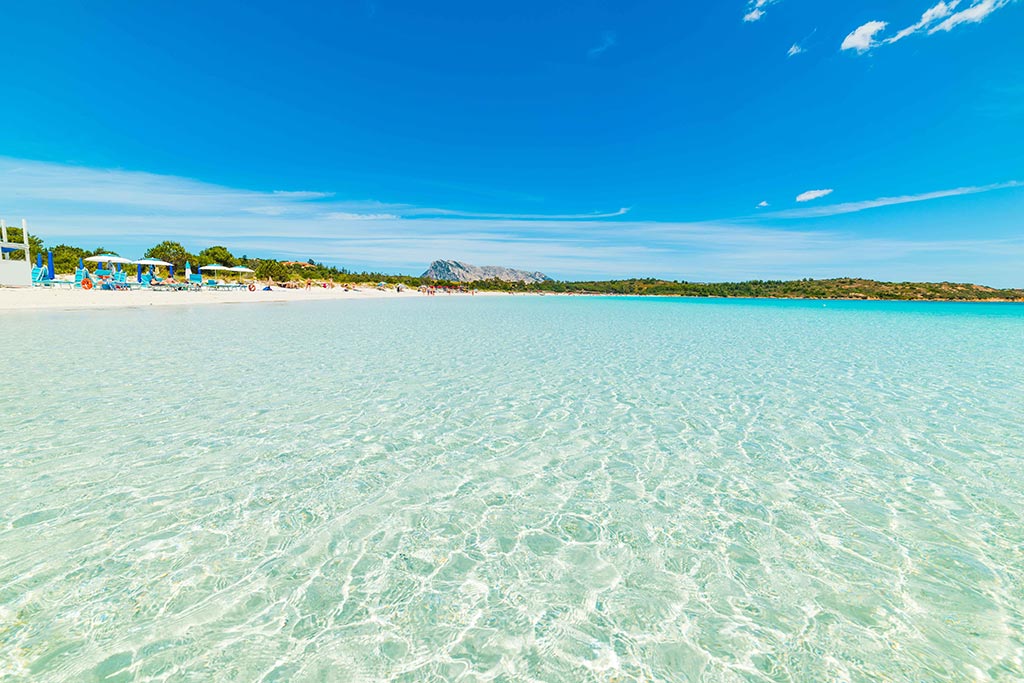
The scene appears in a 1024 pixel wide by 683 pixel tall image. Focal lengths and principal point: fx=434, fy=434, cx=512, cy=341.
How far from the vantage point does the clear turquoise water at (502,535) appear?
112 inches

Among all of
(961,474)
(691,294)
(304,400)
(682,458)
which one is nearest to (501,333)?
(304,400)

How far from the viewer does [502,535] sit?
4.13m

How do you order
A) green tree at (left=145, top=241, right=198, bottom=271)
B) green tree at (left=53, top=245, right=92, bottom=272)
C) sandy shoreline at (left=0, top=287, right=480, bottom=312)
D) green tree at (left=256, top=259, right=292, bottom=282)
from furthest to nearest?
green tree at (left=256, top=259, right=292, bottom=282)
green tree at (left=145, top=241, right=198, bottom=271)
green tree at (left=53, top=245, right=92, bottom=272)
sandy shoreline at (left=0, top=287, right=480, bottom=312)

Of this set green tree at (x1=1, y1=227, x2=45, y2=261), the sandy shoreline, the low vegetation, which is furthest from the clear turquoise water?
the low vegetation

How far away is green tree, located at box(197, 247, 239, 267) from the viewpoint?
61.2 m

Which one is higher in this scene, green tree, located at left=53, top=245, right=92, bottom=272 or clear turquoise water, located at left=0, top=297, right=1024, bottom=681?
green tree, located at left=53, top=245, right=92, bottom=272

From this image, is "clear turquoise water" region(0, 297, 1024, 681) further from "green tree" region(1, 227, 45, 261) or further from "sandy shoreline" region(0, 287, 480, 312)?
"green tree" region(1, 227, 45, 261)

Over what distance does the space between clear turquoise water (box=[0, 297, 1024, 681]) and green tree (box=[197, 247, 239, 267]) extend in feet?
206

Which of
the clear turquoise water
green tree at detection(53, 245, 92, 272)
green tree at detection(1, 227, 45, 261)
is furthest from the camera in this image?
green tree at detection(53, 245, 92, 272)

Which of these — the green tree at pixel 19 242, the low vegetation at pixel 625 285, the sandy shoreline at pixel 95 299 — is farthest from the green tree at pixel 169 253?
the sandy shoreline at pixel 95 299

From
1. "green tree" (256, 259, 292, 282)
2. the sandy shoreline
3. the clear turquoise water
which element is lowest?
the clear turquoise water

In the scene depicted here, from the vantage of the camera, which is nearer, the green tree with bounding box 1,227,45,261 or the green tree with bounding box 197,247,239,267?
the green tree with bounding box 1,227,45,261

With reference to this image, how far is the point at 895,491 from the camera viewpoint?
16.4ft

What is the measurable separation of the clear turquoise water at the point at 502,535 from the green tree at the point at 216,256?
2475 inches
